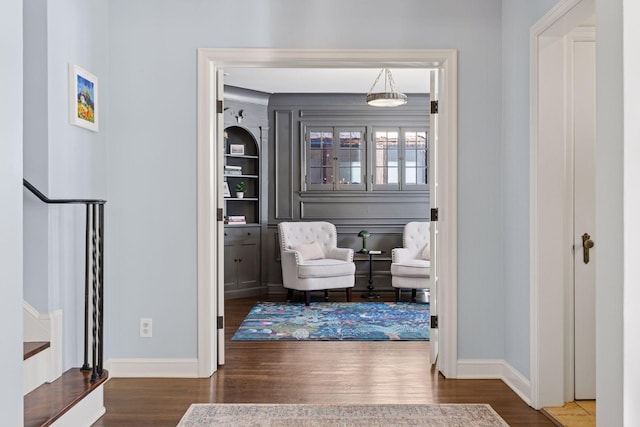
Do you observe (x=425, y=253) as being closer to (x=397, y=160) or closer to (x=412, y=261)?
(x=412, y=261)

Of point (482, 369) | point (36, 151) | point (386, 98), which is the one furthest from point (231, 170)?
point (482, 369)

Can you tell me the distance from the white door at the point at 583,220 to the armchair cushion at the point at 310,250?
398 cm

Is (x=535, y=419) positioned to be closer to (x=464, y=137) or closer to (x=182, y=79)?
(x=464, y=137)

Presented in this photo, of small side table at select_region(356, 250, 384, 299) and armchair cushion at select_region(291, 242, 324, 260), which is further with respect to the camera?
small side table at select_region(356, 250, 384, 299)

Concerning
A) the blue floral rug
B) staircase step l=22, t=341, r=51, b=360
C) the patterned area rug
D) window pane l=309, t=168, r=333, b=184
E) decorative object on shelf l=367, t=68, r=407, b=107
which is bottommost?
the blue floral rug

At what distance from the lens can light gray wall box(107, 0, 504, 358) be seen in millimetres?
3609

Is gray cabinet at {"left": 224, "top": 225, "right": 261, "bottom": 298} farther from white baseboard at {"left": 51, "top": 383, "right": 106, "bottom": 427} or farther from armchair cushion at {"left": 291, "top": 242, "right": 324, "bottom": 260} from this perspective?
white baseboard at {"left": 51, "top": 383, "right": 106, "bottom": 427}

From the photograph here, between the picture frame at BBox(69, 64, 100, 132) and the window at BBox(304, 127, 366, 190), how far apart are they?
423 centimetres

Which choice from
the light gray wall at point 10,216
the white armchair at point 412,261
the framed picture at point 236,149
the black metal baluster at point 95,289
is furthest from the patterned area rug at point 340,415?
the framed picture at point 236,149

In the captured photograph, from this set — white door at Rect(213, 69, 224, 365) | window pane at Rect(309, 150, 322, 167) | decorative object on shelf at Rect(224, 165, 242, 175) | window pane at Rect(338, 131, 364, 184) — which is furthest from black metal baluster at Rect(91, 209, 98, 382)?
window pane at Rect(338, 131, 364, 184)

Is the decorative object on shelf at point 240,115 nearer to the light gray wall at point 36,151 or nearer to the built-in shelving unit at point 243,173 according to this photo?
the built-in shelving unit at point 243,173

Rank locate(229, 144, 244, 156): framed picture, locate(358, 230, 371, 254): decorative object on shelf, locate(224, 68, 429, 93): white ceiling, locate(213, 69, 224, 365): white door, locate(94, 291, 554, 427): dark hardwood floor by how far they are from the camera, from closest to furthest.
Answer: locate(94, 291, 554, 427): dark hardwood floor, locate(213, 69, 224, 365): white door, locate(224, 68, 429, 93): white ceiling, locate(229, 144, 244, 156): framed picture, locate(358, 230, 371, 254): decorative object on shelf

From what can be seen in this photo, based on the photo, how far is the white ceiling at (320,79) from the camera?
6.12 m

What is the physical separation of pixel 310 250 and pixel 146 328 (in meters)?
3.42
